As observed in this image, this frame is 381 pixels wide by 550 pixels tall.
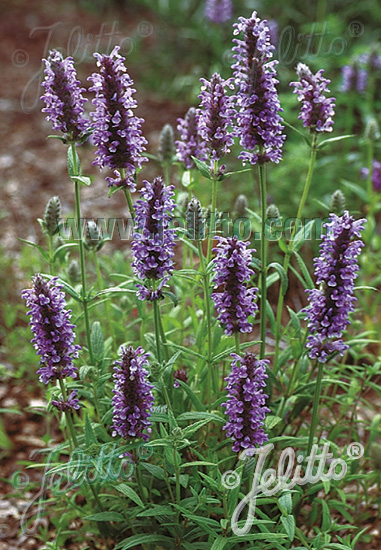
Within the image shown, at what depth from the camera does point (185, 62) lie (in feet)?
24.5

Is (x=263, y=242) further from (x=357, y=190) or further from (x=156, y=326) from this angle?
(x=357, y=190)

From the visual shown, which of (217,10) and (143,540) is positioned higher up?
(217,10)

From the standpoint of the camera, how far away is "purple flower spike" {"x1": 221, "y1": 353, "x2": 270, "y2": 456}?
2.00m

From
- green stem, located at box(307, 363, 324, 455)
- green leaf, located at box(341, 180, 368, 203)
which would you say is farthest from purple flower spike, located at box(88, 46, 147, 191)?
green leaf, located at box(341, 180, 368, 203)

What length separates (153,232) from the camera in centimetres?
202

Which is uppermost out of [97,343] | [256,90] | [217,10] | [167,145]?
[217,10]

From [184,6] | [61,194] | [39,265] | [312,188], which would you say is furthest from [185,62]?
[39,265]

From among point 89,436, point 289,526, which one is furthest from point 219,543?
point 89,436

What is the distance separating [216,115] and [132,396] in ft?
3.19

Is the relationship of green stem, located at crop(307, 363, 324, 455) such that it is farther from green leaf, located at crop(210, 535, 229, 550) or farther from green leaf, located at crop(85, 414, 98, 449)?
green leaf, located at crop(85, 414, 98, 449)

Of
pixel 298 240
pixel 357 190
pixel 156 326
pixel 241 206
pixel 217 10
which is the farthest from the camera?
pixel 217 10

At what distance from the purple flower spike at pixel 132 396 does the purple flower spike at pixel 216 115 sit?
75 centimetres

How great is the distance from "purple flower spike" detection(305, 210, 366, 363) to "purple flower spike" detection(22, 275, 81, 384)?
80cm

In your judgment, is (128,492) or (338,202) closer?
(128,492)
